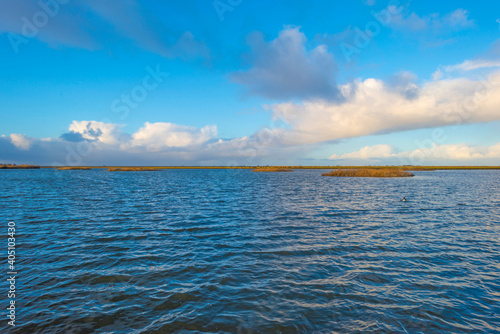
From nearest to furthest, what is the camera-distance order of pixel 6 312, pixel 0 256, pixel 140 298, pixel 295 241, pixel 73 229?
pixel 6 312 < pixel 140 298 < pixel 0 256 < pixel 295 241 < pixel 73 229

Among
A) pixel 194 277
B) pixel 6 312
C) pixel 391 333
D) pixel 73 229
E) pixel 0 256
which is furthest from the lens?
pixel 73 229

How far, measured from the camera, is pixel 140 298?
994cm

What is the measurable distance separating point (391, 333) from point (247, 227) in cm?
1403

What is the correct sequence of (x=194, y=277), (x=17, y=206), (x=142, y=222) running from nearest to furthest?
(x=194, y=277)
(x=142, y=222)
(x=17, y=206)

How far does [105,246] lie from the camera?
52.6ft

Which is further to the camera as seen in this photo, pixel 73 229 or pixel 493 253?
pixel 73 229

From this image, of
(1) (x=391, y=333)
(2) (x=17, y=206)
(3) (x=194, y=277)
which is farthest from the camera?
(2) (x=17, y=206)

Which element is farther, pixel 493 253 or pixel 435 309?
pixel 493 253

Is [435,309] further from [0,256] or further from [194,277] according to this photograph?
[0,256]

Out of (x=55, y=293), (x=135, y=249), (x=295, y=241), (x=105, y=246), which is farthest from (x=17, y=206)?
(x=295, y=241)

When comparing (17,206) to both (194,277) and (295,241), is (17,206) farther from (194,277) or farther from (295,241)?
(295,241)

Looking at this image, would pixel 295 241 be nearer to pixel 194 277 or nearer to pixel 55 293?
pixel 194 277

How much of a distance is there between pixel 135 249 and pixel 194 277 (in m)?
5.75

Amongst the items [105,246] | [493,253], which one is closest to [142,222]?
[105,246]
